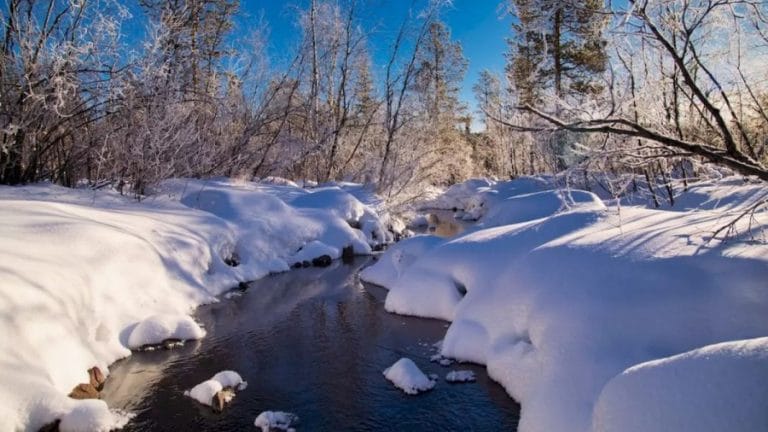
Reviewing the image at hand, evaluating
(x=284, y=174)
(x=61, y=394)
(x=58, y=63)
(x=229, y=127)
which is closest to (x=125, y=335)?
(x=61, y=394)

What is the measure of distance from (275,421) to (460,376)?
2046mm

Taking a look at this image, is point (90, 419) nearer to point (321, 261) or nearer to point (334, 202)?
point (321, 261)

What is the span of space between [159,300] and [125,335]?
127 centimetres

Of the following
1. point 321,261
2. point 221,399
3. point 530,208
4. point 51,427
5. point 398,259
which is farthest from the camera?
point 321,261

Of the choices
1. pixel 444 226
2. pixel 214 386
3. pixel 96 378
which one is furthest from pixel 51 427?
pixel 444 226

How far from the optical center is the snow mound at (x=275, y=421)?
437 centimetres

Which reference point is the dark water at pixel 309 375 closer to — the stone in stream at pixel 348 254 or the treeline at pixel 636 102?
the treeline at pixel 636 102

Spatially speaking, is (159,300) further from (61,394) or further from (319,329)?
(61,394)

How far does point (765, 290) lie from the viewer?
4078 mm

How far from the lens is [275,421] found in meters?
4.43

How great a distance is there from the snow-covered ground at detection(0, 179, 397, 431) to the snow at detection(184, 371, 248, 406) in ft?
2.50

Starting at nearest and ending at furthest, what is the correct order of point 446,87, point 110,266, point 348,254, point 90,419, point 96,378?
1. point 90,419
2. point 96,378
3. point 110,266
4. point 348,254
5. point 446,87

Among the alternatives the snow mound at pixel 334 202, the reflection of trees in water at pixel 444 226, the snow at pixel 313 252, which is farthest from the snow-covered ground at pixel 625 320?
the reflection of trees in water at pixel 444 226

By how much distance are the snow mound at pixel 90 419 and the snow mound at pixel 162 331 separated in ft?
6.46
